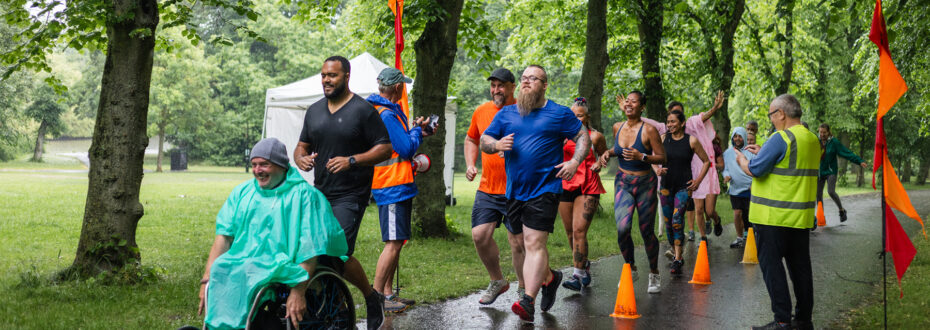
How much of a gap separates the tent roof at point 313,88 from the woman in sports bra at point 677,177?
366 inches

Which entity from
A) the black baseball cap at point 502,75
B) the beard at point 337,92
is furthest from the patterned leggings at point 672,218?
the beard at point 337,92

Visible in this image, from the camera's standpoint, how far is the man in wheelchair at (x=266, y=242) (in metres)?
4.01

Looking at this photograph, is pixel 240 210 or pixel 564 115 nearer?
pixel 240 210

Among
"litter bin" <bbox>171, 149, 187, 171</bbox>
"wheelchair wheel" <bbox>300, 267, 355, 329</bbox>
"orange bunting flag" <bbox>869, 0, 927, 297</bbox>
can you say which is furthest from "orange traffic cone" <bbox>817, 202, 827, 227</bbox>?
"litter bin" <bbox>171, 149, 187, 171</bbox>

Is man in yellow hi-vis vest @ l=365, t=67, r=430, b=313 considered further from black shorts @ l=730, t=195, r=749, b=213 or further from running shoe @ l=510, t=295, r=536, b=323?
black shorts @ l=730, t=195, r=749, b=213

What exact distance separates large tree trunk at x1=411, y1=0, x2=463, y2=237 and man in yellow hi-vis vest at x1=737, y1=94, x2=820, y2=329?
6.05 m

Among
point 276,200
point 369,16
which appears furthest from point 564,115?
point 369,16

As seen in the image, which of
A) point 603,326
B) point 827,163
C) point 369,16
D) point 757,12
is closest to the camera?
point 603,326

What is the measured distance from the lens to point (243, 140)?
198 feet

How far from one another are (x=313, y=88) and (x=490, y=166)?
1255 centimetres

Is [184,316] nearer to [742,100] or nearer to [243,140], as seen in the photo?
[742,100]

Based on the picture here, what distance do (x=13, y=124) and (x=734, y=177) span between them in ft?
121

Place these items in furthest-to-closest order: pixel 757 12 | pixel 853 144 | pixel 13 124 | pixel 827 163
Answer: pixel 853 144 < pixel 13 124 < pixel 757 12 < pixel 827 163

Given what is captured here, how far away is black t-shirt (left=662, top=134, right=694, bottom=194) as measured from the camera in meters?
9.26
